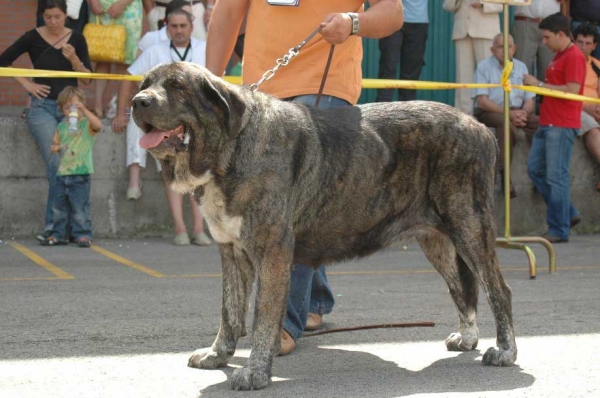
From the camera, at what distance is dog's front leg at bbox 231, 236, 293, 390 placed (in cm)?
532

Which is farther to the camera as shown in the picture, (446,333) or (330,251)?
(446,333)

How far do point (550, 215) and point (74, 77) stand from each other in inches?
226

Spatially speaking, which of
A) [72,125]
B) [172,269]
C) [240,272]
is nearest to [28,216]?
[72,125]

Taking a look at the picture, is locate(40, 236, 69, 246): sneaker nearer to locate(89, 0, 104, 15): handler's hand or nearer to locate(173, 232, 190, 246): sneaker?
locate(173, 232, 190, 246): sneaker

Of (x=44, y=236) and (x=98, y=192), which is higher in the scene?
(x=98, y=192)

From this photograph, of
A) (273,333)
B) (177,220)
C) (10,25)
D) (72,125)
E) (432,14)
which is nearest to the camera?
(273,333)

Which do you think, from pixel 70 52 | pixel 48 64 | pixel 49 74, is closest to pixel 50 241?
pixel 49 74

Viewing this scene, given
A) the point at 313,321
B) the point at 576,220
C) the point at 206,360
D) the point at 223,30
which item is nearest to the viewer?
the point at 206,360

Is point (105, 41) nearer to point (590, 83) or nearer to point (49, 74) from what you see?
point (49, 74)

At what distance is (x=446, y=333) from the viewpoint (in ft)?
22.5

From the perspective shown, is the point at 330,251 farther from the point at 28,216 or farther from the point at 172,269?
the point at 28,216

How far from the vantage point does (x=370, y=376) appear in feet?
18.4

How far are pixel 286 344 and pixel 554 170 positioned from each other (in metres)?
7.08

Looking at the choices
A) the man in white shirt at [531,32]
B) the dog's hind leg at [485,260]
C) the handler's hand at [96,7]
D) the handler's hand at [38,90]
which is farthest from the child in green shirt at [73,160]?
the dog's hind leg at [485,260]
